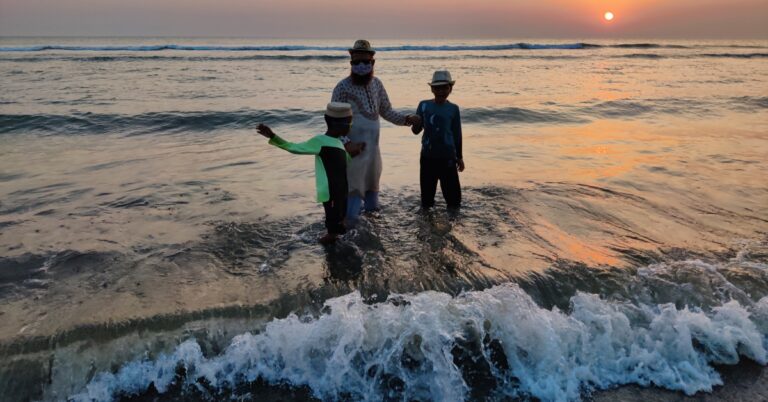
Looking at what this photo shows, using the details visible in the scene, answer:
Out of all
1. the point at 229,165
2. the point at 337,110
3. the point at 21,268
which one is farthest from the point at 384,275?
the point at 229,165

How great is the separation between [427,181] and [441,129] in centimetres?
68

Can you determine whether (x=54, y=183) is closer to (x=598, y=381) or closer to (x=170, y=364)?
(x=170, y=364)

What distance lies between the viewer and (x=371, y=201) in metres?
5.49

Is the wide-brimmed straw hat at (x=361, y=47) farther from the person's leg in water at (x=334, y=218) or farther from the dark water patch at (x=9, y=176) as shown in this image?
the dark water patch at (x=9, y=176)

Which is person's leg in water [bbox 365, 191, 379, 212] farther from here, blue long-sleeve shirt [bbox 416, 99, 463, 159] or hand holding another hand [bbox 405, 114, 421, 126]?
hand holding another hand [bbox 405, 114, 421, 126]

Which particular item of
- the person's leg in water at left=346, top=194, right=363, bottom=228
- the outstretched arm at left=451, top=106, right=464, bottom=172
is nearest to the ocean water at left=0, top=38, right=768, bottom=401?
the person's leg in water at left=346, top=194, right=363, bottom=228

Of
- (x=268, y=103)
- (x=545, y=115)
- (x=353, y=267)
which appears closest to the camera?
(x=353, y=267)

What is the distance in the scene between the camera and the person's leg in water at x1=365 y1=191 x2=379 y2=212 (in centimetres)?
542

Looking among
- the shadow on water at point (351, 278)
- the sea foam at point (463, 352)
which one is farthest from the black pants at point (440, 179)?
the sea foam at point (463, 352)

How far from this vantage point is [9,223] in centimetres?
520

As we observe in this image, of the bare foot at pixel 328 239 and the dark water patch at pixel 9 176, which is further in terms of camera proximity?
the dark water patch at pixel 9 176

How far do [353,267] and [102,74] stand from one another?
22.5 meters

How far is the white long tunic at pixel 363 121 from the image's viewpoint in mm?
4730

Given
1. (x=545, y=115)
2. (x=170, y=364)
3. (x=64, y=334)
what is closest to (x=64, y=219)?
(x=64, y=334)
